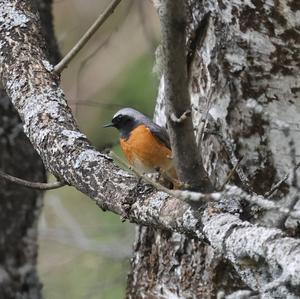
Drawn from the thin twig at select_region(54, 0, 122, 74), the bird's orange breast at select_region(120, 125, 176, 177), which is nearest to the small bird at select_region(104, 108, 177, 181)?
the bird's orange breast at select_region(120, 125, 176, 177)

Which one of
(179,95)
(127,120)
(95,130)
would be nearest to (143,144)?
(127,120)

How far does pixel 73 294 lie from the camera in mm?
5543

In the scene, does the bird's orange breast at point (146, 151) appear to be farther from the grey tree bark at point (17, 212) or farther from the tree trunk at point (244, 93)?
the tree trunk at point (244, 93)

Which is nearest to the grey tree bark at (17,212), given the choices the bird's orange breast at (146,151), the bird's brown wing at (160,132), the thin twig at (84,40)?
the bird's orange breast at (146,151)

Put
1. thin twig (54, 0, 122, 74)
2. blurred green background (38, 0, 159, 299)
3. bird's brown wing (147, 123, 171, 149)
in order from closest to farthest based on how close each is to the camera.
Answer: thin twig (54, 0, 122, 74), bird's brown wing (147, 123, 171, 149), blurred green background (38, 0, 159, 299)

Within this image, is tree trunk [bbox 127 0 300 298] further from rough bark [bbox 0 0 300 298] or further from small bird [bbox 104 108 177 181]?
small bird [bbox 104 108 177 181]

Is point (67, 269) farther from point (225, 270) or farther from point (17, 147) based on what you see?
point (225, 270)

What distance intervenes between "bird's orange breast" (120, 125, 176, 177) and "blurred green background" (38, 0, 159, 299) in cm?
41

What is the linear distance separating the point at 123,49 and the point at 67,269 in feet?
8.24

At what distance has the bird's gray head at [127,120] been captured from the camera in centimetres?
439

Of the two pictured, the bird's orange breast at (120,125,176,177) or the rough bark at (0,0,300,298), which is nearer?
the rough bark at (0,0,300,298)

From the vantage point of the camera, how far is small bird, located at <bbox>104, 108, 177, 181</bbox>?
A: 4.15 metres

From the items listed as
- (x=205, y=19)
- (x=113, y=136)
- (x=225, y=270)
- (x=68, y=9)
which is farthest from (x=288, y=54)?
(x=68, y=9)

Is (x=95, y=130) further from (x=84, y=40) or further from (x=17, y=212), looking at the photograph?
(x=84, y=40)
